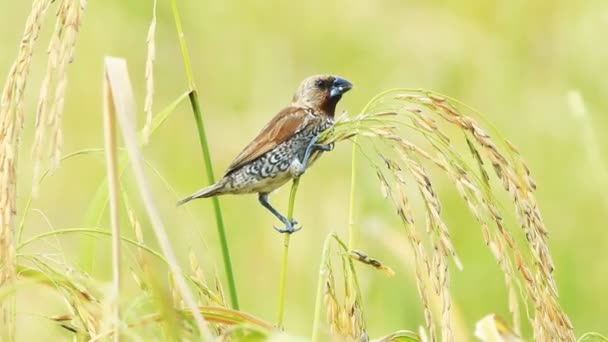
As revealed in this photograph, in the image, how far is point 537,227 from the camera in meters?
2.11

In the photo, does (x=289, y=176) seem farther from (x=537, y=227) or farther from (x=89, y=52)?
(x=89, y=52)

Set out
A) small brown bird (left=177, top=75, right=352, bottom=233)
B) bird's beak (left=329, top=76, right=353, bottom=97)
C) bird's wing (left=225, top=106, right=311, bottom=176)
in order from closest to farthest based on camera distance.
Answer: small brown bird (left=177, top=75, right=352, bottom=233) < bird's wing (left=225, top=106, right=311, bottom=176) < bird's beak (left=329, top=76, right=353, bottom=97)

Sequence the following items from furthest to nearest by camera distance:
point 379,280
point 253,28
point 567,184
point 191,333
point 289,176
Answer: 1. point 253,28
2. point 567,184
3. point 379,280
4. point 289,176
5. point 191,333

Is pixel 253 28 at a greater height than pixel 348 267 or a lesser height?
greater

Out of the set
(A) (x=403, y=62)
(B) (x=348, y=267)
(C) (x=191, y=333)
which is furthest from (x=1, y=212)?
(A) (x=403, y=62)

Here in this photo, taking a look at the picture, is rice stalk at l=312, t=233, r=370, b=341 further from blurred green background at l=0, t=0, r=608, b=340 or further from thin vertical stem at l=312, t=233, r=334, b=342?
blurred green background at l=0, t=0, r=608, b=340

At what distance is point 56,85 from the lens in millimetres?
1986

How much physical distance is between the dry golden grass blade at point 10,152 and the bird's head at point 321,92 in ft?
5.07

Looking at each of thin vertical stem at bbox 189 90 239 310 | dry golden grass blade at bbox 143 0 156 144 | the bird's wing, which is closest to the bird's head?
the bird's wing

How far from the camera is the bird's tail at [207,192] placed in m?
2.39

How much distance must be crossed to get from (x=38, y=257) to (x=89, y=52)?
4.27 metres

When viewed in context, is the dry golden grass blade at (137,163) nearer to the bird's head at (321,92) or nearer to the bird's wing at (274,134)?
the bird's wing at (274,134)

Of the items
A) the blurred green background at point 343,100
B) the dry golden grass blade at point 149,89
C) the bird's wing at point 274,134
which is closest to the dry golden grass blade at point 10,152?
the dry golden grass blade at point 149,89

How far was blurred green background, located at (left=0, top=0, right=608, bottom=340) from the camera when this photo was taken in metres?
4.91
